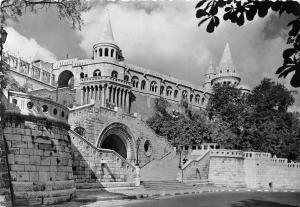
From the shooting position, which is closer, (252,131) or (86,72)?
(252,131)

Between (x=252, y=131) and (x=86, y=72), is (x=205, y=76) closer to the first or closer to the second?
(x=86, y=72)

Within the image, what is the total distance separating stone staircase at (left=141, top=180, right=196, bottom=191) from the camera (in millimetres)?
25369

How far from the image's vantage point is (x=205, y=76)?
84.3 metres

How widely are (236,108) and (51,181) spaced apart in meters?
30.0

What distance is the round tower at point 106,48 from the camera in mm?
48719

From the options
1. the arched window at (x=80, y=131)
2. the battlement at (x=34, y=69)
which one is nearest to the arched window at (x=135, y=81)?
the battlement at (x=34, y=69)

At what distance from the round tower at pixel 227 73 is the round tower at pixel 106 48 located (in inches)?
996

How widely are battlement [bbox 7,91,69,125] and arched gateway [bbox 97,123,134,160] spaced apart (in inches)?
681

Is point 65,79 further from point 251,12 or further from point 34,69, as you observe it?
point 251,12

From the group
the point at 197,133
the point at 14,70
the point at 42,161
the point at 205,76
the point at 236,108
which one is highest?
the point at 205,76

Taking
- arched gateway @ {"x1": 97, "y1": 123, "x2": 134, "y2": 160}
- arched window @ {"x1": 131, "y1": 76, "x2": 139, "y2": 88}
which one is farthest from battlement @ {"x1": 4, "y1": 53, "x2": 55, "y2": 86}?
arched gateway @ {"x1": 97, "y1": 123, "x2": 134, "y2": 160}

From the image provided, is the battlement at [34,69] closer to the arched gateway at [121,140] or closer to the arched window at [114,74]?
the arched window at [114,74]

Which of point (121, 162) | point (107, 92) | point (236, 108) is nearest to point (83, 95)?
point (107, 92)

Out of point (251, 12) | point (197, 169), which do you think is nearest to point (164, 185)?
point (197, 169)
